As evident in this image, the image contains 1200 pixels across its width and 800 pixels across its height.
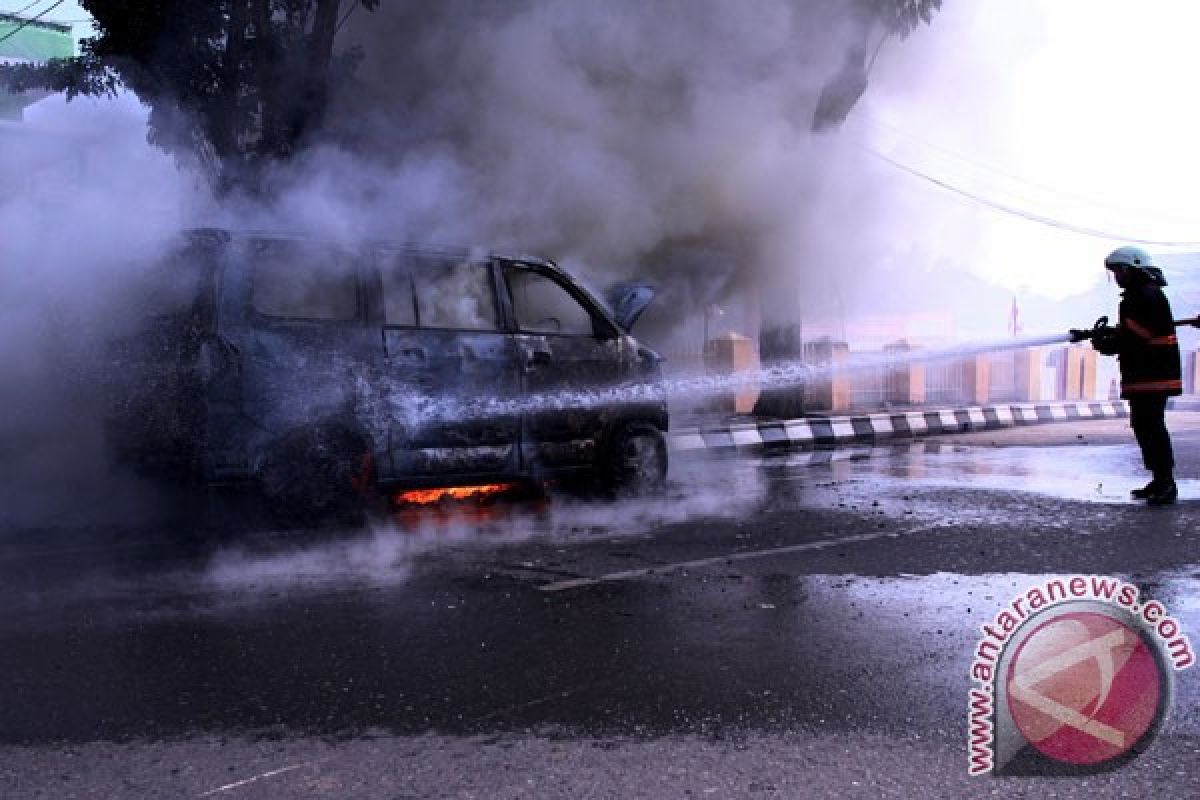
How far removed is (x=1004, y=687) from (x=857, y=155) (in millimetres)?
8924

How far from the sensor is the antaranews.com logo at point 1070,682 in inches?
108

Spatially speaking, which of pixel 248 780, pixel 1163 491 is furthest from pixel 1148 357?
pixel 248 780

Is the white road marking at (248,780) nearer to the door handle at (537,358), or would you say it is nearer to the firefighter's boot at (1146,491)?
the door handle at (537,358)

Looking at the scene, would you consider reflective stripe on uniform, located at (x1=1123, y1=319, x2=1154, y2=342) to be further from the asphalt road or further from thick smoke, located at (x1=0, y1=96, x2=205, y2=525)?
thick smoke, located at (x1=0, y1=96, x2=205, y2=525)

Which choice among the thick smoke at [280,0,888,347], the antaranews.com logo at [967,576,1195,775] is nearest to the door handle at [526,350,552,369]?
the thick smoke at [280,0,888,347]

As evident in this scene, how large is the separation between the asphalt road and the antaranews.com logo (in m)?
0.07

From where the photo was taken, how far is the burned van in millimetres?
5234

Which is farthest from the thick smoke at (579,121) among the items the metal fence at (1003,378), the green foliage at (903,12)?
the metal fence at (1003,378)

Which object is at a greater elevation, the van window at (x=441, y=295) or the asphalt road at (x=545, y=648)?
the van window at (x=441, y=295)

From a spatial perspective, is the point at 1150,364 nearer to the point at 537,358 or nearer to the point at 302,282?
the point at 537,358

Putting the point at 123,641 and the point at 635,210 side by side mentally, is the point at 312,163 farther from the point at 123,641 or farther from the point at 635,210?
the point at 123,641

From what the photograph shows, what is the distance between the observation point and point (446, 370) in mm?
5863

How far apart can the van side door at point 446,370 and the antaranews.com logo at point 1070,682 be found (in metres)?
3.00

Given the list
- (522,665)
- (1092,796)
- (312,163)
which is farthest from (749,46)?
(1092,796)
